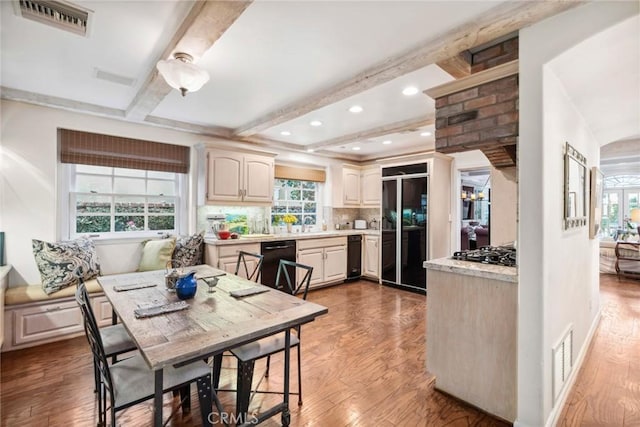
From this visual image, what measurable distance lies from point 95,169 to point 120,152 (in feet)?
1.19

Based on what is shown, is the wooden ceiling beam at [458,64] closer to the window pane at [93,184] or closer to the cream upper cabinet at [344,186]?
the cream upper cabinet at [344,186]

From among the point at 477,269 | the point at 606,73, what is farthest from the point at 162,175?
the point at 606,73

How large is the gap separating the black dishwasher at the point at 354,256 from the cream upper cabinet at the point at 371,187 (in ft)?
2.57

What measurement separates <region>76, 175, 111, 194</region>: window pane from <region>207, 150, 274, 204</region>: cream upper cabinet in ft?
3.86

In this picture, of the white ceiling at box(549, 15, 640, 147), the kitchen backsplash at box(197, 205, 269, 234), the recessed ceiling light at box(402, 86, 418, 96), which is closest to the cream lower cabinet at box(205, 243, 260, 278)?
the kitchen backsplash at box(197, 205, 269, 234)

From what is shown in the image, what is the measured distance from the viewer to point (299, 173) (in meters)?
5.41

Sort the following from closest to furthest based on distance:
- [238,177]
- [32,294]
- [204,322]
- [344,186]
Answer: [204,322]
[32,294]
[238,177]
[344,186]

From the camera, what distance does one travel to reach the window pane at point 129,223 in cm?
376

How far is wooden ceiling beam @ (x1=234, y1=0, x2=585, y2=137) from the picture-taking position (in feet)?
5.14

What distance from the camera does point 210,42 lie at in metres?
1.89

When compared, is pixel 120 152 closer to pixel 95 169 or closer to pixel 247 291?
pixel 95 169

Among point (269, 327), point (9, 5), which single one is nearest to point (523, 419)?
point (269, 327)

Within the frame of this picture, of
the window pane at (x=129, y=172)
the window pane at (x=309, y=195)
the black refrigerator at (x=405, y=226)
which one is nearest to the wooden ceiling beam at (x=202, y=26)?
the window pane at (x=129, y=172)

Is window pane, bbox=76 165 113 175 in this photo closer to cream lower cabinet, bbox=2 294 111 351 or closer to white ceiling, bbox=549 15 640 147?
cream lower cabinet, bbox=2 294 111 351
